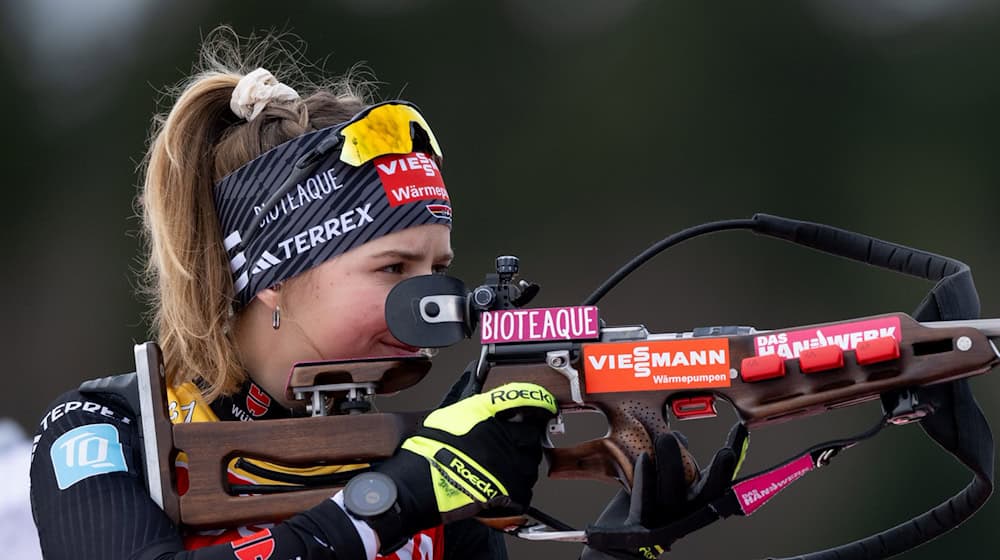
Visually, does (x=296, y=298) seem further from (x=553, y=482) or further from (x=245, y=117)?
(x=553, y=482)

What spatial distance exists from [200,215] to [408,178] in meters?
0.34

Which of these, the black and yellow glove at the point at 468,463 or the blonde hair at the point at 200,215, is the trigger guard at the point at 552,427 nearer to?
the black and yellow glove at the point at 468,463

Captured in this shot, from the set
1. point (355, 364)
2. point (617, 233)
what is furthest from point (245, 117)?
point (617, 233)

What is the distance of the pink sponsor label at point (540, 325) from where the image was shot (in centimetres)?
163

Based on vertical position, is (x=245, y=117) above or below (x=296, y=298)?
above

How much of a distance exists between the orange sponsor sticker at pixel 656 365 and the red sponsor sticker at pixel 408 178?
43 cm

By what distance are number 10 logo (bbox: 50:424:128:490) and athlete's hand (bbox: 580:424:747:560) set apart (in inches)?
25.8

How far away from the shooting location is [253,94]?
6.31 feet

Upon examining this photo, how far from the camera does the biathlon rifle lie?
1.50 m

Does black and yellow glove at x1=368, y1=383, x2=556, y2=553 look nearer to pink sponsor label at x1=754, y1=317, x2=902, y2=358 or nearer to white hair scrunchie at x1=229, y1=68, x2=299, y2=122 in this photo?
pink sponsor label at x1=754, y1=317, x2=902, y2=358

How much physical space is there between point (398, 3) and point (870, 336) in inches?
80.2

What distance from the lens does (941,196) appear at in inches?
111

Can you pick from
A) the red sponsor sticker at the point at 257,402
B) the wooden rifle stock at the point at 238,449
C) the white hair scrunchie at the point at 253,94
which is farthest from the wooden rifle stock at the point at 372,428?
the white hair scrunchie at the point at 253,94

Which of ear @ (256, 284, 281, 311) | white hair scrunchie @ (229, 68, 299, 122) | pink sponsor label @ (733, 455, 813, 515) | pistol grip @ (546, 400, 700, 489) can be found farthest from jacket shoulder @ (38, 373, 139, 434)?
pink sponsor label @ (733, 455, 813, 515)
